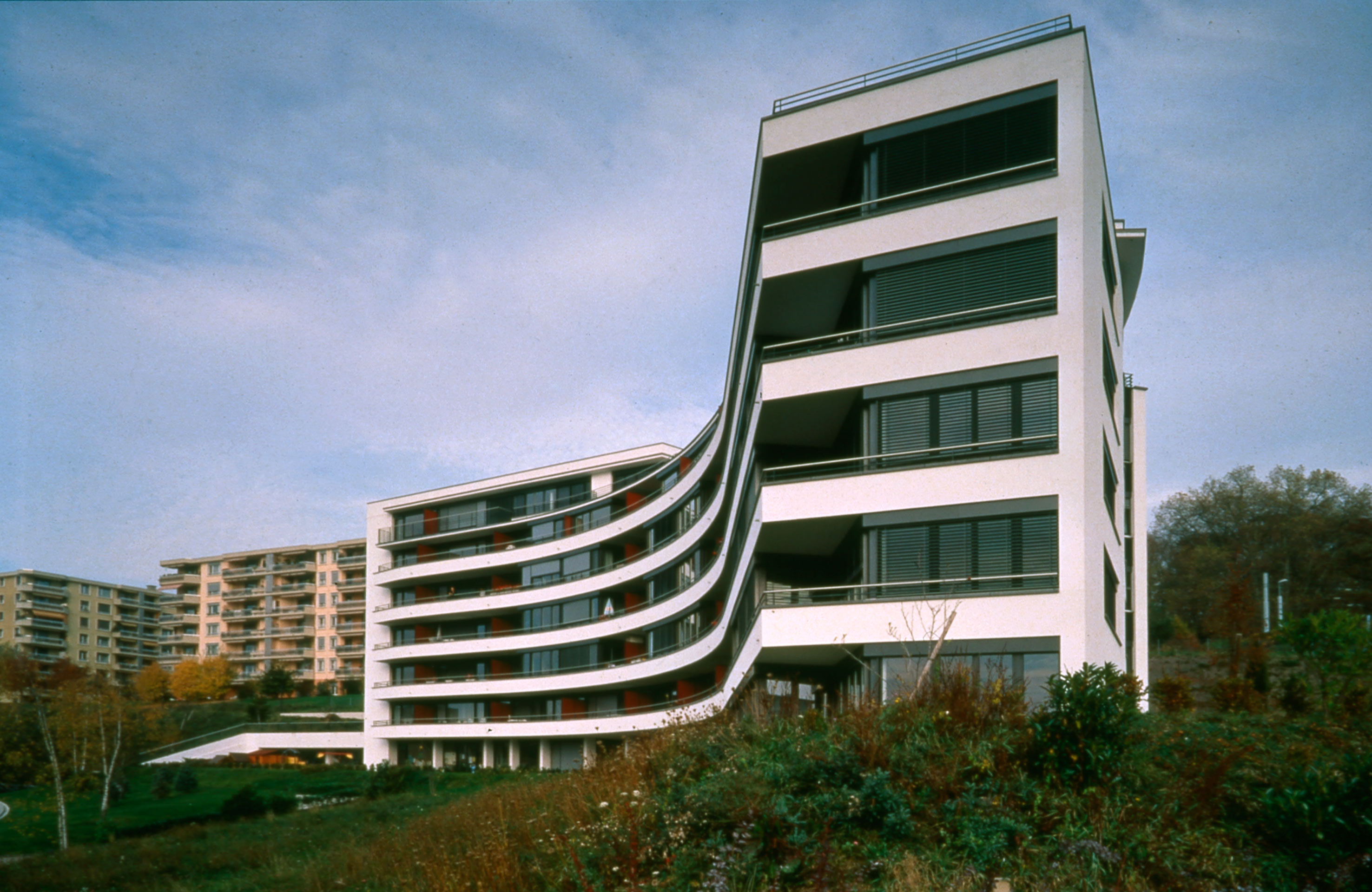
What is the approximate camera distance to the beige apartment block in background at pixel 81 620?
444 ft

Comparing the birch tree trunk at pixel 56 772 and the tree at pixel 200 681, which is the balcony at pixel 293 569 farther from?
the birch tree trunk at pixel 56 772

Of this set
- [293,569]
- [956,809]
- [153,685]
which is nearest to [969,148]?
[956,809]

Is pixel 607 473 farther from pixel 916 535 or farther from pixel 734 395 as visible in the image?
pixel 916 535

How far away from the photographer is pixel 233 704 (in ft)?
315

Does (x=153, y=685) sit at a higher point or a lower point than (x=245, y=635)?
lower

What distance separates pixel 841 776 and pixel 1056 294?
1331 cm

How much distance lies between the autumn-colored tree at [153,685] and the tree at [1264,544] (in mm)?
87832

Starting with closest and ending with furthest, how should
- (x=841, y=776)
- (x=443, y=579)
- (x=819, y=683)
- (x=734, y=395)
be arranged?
(x=841, y=776) < (x=819, y=683) < (x=734, y=395) < (x=443, y=579)

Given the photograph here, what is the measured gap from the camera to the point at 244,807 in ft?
143

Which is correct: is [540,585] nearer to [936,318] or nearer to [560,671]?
[560,671]

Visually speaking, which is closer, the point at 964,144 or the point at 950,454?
the point at 950,454

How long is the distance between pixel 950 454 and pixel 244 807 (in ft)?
118

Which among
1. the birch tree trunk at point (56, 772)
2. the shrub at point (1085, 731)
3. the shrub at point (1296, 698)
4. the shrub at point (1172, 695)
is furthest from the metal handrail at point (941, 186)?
the birch tree trunk at point (56, 772)

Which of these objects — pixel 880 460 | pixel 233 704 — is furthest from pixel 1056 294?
pixel 233 704
